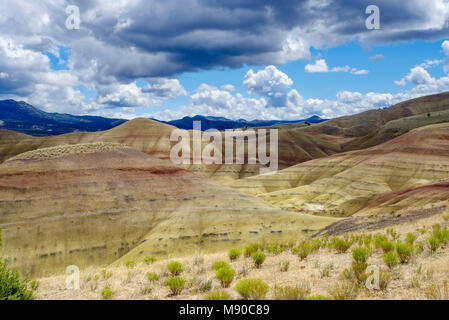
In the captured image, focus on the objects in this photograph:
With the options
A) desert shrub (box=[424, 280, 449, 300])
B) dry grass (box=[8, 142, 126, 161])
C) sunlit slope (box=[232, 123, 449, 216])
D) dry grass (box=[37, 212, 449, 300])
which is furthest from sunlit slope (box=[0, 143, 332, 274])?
desert shrub (box=[424, 280, 449, 300])

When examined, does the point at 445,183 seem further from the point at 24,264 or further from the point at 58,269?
the point at 24,264

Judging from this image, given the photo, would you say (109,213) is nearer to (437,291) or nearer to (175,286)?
(175,286)

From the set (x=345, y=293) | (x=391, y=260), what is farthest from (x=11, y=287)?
(x=391, y=260)

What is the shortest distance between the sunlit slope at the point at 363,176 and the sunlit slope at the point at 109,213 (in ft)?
89.8

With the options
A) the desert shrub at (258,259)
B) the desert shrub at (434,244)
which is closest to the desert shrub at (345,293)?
the desert shrub at (258,259)

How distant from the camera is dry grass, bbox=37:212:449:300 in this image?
331 inches

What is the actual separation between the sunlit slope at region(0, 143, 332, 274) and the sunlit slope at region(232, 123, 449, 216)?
27377mm

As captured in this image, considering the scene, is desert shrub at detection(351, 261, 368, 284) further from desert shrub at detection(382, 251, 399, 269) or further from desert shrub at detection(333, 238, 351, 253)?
desert shrub at detection(333, 238, 351, 253)

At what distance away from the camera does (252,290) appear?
8.48 meters

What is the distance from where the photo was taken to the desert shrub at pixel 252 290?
8.32m

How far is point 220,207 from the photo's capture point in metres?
50.7

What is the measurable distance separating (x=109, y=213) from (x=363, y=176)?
69225 millimetres

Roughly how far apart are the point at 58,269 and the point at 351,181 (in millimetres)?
74267
